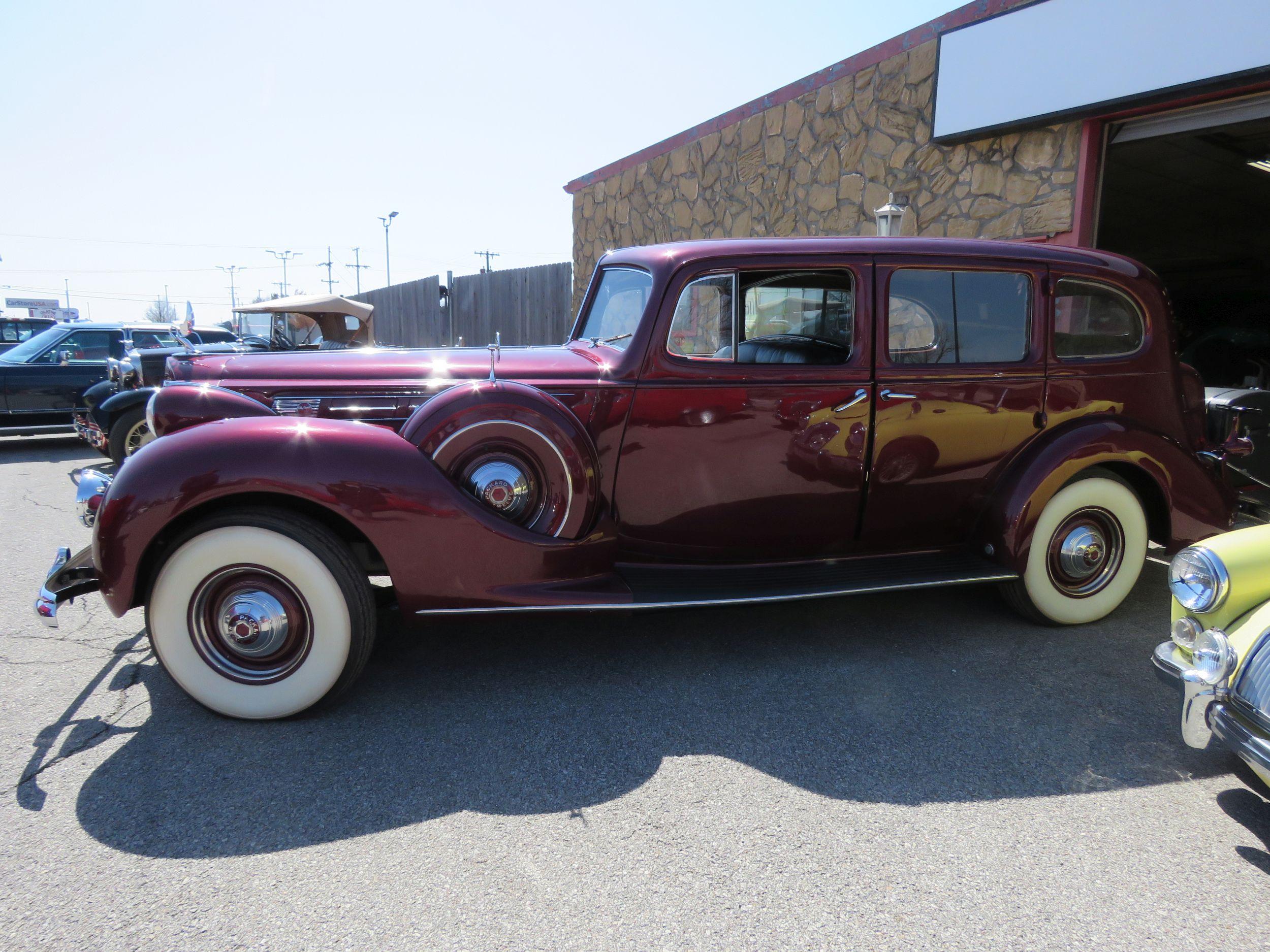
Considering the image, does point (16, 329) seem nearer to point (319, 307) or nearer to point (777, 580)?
point (319, 307)

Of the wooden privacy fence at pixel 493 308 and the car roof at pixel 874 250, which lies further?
the wooden privacy fence at pixel 493 308

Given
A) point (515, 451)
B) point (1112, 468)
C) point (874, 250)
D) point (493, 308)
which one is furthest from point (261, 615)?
point (493, 308)

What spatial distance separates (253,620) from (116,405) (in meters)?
5.84

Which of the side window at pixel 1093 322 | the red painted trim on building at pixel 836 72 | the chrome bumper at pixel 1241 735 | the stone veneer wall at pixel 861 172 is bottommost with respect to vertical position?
the chrome bumper at pixel 1241 735

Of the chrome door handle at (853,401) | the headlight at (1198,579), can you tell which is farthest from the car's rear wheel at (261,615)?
the headlight at (1198,579)

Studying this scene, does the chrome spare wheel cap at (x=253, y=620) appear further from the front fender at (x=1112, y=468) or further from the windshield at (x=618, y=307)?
the front fender at (x=1112, y=468)

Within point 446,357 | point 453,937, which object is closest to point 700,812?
point 453,937

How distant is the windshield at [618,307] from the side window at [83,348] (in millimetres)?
8769

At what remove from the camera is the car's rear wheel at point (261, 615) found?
8.63 ft

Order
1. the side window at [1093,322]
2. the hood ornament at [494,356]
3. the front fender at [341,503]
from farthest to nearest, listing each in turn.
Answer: the side window at [1093,322]
the hood ornament at [494,356]
the front fender at [341,503]

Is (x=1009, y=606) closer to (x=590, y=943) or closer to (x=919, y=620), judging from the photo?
(x=919, y=620)

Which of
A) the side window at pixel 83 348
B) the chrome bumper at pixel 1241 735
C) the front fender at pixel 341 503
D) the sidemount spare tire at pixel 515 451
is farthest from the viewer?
the side window at pixel 83 348

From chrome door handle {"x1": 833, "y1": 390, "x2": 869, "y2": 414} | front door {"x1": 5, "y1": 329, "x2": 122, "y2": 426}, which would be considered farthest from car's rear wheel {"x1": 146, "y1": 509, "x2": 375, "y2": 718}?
front door {"x1": 5, "y1": 329, "x2": 122, "y2": 426}

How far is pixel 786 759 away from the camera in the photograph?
2.58 meters
